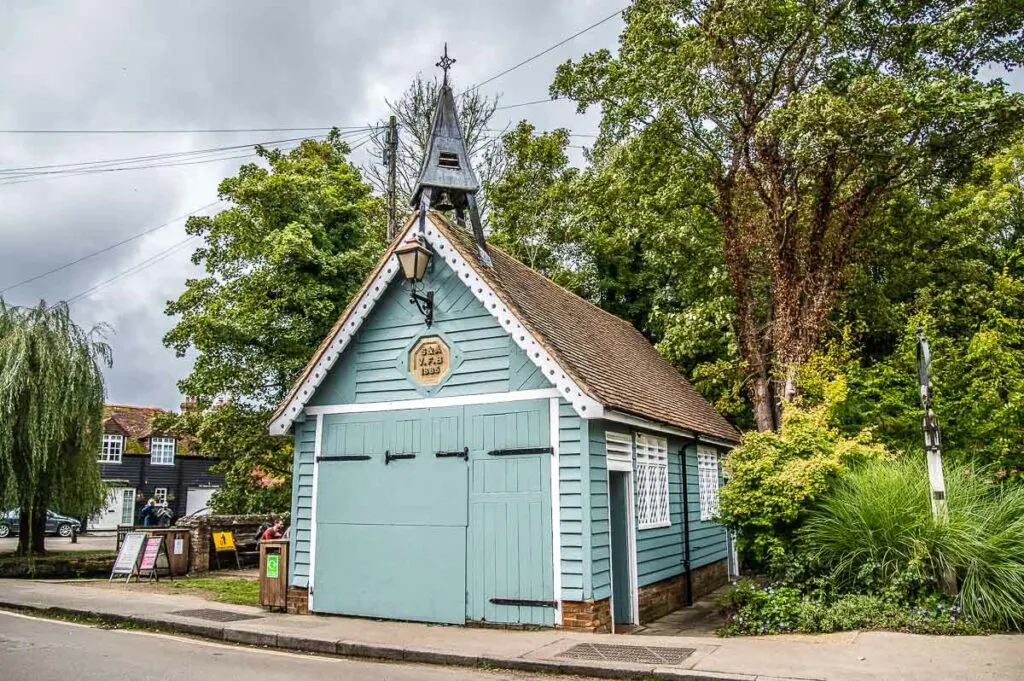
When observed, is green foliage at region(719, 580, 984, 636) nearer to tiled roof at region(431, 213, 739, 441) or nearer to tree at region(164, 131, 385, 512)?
tiled roof at region(431, 213, 739, 441)

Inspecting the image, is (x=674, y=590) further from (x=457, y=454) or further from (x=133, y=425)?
(x=133, y=425)

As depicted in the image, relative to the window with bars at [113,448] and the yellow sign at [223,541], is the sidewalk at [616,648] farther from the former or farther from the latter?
the window with bars at [113,448]

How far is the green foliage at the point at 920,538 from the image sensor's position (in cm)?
901

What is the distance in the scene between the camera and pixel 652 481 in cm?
1277

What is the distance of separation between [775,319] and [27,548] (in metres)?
19.7

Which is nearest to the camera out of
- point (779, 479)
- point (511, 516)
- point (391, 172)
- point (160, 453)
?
point (779, 479)

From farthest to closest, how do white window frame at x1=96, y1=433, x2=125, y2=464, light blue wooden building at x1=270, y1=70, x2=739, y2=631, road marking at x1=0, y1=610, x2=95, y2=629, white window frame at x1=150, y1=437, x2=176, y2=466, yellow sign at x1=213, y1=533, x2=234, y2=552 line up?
white window frame at x1=150, y1=437, x2=176, y2=466 → white window frame at x1=96, y1=433, x2=125, y2=464 → yellow sign at x1=213, y1=533, x2=234, y2=552 → road marking at x1=0, y1=610, x2=95, y2=629 → light blue wooden building at x1=270, y1=70, x2=739, y2=631

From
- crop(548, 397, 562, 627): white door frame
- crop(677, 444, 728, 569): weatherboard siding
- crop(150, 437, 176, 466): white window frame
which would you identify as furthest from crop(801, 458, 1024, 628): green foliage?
crop(150, 437, 176, 466): white window frame

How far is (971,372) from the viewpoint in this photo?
47.7 feet

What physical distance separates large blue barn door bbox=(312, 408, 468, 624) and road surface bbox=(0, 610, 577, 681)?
218 cm

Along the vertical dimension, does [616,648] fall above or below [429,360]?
below

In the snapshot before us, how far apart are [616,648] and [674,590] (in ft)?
15.2

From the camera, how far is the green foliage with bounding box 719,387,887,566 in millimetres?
10602

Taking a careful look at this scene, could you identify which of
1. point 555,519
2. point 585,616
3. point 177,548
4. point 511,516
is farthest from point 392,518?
point 177,548
